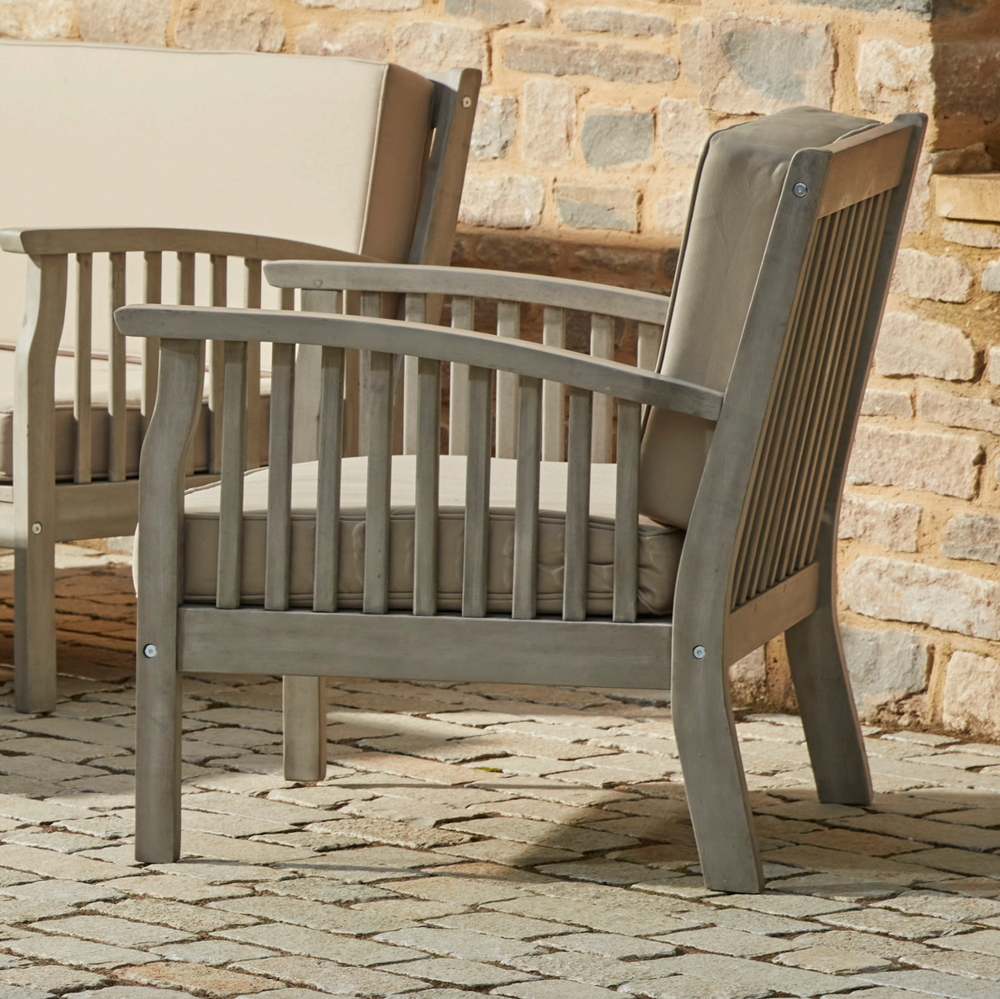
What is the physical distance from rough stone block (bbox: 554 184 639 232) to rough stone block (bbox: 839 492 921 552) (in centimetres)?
83

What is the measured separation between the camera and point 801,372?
2.73 m

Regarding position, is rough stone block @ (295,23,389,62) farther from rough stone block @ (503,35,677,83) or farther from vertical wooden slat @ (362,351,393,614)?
vertical wooden slat @ (362,351,393,614)

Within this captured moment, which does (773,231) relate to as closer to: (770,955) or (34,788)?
(770,955)

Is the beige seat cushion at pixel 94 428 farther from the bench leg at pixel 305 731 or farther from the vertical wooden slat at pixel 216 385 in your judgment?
the bench leg at pixel 305 731

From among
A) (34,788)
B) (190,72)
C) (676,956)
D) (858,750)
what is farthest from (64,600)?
(676,956)

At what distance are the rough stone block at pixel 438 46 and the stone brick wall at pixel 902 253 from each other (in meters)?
0.26

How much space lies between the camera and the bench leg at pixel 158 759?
2717mm

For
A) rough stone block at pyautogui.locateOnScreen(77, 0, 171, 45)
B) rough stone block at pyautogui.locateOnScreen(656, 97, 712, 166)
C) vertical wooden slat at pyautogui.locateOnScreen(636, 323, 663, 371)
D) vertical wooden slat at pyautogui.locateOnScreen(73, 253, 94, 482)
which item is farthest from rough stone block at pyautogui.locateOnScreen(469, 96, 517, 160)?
vertical wooden slat at pyautogui.locateOnScreen(636, 323, 663, 371)

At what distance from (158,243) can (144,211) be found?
23.5 inches

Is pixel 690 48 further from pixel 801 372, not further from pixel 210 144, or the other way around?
pixel 801 372

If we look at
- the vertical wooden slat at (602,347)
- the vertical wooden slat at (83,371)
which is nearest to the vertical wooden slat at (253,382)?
the vertical wooden slat at (83,371)

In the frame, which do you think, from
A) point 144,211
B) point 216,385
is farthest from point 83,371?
point 144,211

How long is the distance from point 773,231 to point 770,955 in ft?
2.88

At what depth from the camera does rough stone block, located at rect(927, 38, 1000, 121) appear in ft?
12.0
